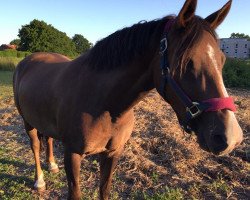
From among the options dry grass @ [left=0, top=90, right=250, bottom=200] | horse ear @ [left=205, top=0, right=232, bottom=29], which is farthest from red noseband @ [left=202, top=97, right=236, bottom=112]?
dry grass @ [left=0, top=90, right=250, bottom=200]

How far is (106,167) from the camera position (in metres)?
3.29

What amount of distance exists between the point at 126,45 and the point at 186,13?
2.00 feet

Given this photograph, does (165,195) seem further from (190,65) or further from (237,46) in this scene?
(237,46)

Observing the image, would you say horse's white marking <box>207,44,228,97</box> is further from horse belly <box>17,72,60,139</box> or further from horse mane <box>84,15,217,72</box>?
horse belly <box>17,72,60,139</box>

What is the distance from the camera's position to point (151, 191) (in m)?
3.87

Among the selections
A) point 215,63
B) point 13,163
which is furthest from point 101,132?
point 13,163

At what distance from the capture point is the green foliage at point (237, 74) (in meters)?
14.6

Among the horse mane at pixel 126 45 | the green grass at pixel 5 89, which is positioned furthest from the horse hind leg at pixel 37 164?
the green grass at pixel 5 89

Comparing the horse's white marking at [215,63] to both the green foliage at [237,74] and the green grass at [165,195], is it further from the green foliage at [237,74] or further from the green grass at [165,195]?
the green foliage at [237,74]

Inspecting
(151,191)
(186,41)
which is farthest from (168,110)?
(186,41)

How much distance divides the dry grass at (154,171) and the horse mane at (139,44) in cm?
A: 172

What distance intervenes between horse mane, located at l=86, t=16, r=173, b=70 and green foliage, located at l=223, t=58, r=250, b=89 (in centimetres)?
1315

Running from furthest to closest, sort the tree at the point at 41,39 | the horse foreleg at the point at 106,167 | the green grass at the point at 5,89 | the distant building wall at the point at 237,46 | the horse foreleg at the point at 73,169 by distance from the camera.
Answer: the distant building wall at the point at 237,46 → the tree at the point at 41,39 → the green grass at the point at 5,89 → the horse foreleg at the point at 106,167 → the horse foreleg at the point at 73,169

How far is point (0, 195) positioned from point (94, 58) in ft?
7.92
